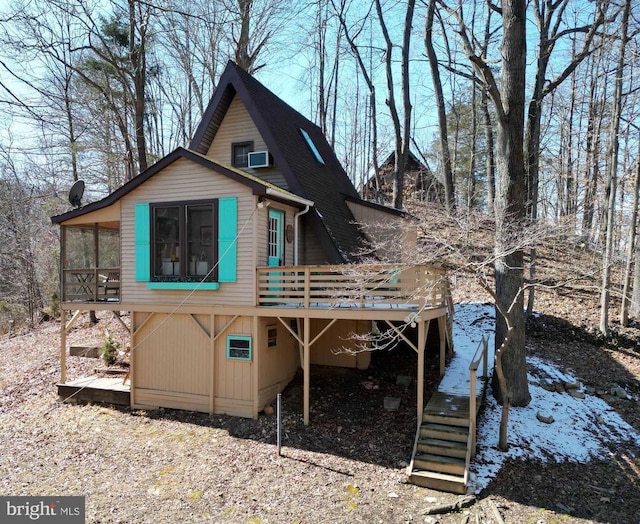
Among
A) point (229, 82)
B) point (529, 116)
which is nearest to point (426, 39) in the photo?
point (529, 116)

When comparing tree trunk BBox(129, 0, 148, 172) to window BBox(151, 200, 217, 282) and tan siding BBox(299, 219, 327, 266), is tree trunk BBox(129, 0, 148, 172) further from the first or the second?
tan siding BBox(299, 219, 327, 266)

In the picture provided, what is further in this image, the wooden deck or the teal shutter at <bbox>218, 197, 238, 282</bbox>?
the wooden deck

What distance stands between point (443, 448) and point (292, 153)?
839 cm

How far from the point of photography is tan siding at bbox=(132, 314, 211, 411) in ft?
34.2

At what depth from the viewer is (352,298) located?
30.2 ft

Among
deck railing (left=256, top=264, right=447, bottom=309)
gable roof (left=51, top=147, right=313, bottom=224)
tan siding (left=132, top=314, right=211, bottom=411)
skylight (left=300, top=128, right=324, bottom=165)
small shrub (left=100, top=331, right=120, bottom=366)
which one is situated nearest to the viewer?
deck railing (left=256, top=264, right=447, bottom=309)

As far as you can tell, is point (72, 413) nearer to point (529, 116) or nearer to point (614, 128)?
point (529, 116)

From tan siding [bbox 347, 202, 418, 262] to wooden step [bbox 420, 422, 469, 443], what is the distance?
16.6 ft

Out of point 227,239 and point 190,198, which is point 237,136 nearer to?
point 190,198

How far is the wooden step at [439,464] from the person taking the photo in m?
7.24

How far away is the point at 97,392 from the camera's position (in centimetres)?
1130

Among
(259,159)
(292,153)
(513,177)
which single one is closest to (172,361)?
(259,159)

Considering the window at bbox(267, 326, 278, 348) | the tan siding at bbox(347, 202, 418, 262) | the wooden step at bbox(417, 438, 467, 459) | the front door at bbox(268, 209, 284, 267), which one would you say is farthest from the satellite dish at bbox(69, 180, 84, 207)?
the wooden step at bbox(417, 438, 467, 459)

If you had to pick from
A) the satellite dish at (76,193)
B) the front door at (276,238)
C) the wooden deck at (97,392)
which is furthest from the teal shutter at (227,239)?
the satellite dish at (76,193)
